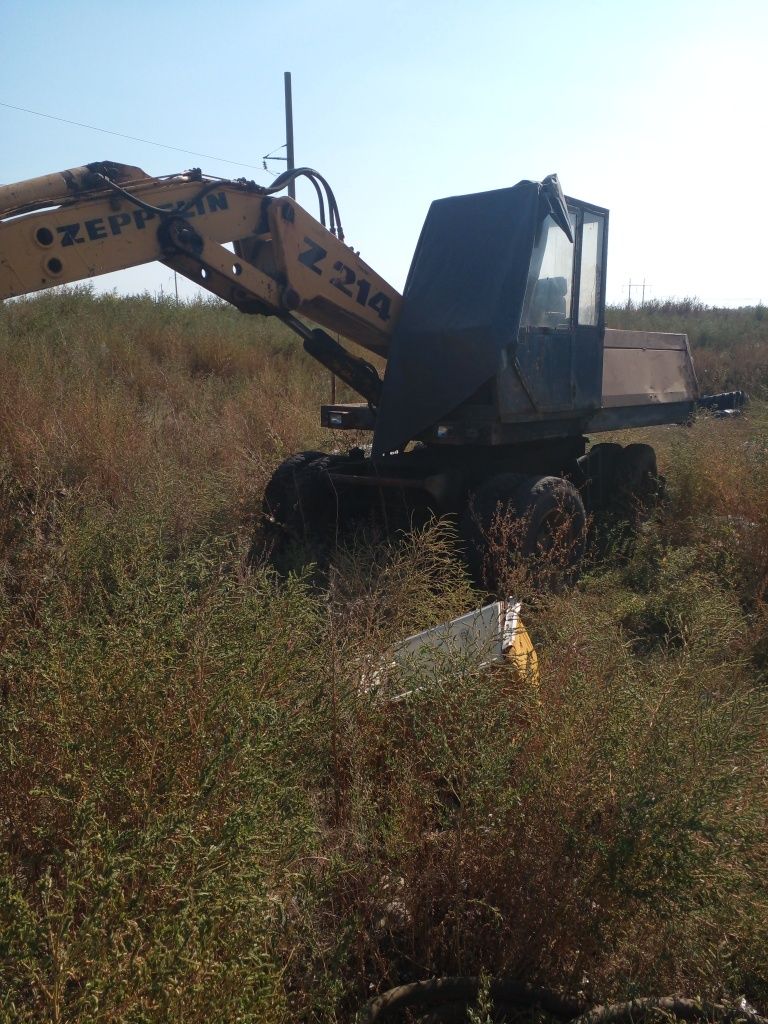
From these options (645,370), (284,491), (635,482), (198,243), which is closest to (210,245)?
(198,243)

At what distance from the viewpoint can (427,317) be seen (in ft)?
21.4

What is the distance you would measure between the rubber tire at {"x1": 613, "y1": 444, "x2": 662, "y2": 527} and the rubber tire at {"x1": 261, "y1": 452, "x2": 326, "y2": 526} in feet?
9.69

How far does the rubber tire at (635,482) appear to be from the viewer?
8344 millimetres

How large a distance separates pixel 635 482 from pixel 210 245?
474 centimetres

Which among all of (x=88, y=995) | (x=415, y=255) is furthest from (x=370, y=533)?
(x=88, y=995)

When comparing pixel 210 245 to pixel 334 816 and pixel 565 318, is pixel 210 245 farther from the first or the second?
pixel 334 816

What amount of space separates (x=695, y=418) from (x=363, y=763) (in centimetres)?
736

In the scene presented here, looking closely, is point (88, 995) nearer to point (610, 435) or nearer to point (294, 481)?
point (294, 481)

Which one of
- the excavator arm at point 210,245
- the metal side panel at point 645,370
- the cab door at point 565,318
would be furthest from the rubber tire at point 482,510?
the metal side panel at point 645,370

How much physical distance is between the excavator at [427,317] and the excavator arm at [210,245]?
0.04 ft

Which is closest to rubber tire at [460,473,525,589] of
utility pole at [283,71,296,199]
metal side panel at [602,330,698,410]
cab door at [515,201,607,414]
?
cab door at [515,201,607,414]

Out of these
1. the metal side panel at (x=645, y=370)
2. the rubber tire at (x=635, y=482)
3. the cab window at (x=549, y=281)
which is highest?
the cab window at (x=549, y=281)

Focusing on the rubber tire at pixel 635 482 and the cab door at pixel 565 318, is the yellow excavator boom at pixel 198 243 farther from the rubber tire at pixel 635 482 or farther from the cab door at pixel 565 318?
the rubber tire at pixel 635 482

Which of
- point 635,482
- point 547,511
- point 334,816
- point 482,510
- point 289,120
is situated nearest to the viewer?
point 334,816
